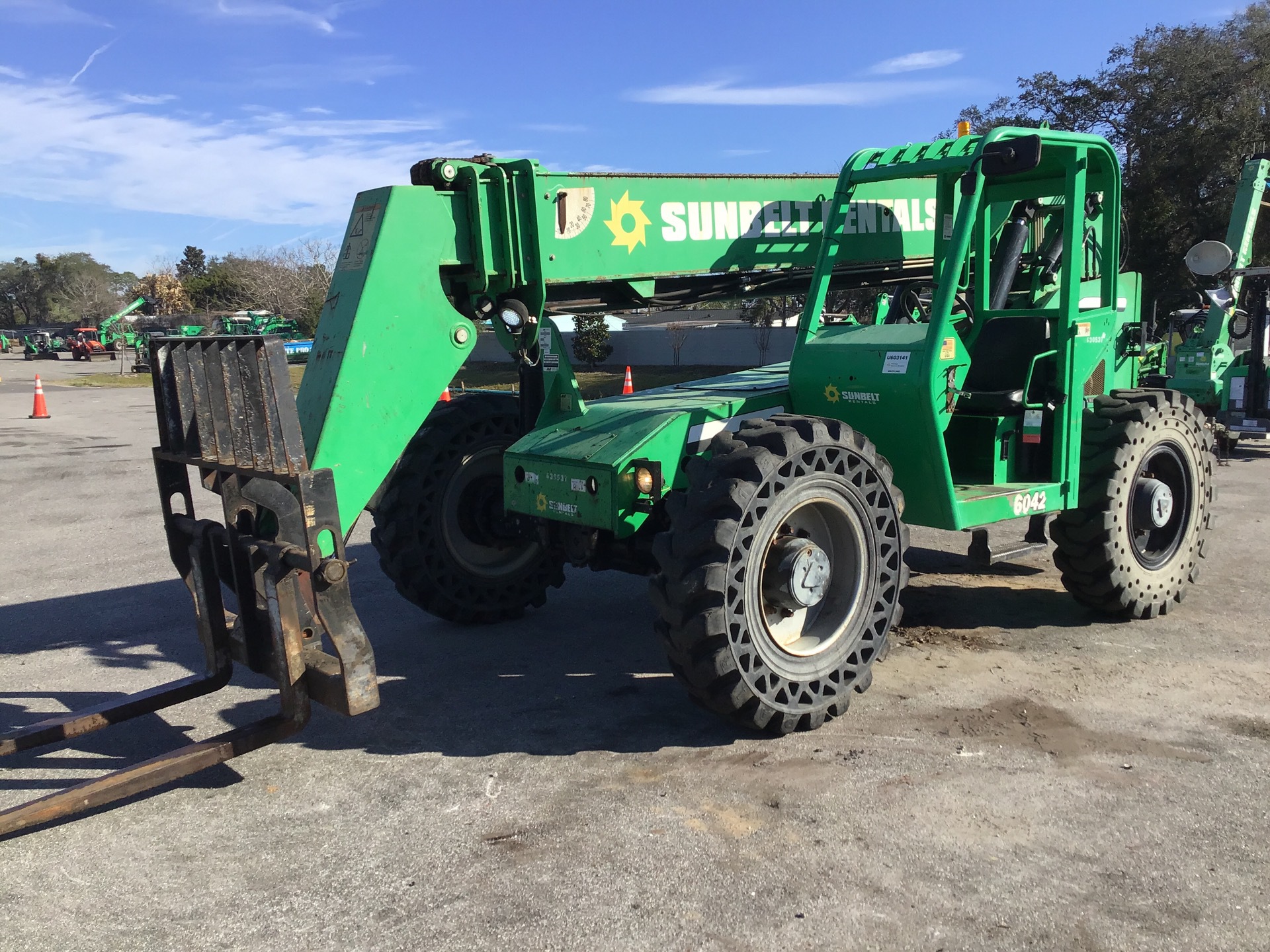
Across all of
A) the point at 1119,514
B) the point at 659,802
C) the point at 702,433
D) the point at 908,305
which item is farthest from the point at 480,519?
the point at 1119,514

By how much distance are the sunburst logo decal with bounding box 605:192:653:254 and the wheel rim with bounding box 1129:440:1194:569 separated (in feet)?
11.1

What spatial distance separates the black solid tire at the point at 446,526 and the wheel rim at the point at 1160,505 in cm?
358

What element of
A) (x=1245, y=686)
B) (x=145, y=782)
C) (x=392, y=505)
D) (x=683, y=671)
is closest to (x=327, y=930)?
(x=145, y=782)

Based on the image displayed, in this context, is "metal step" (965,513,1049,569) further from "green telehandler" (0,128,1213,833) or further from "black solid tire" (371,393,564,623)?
"black solid tire" (371,393,564,623)

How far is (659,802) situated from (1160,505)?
4000mm

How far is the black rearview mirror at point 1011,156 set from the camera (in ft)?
16.9

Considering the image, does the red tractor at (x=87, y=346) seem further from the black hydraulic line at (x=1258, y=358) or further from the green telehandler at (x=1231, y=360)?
the black hydraulic line at (x=1258, y=358)

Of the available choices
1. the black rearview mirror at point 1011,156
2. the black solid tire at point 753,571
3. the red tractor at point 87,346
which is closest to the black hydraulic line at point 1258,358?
the black rearview mirror at point 1011,156

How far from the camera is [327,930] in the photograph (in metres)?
3.40

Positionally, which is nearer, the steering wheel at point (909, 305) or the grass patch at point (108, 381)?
the steering wheel at point (909, 305)

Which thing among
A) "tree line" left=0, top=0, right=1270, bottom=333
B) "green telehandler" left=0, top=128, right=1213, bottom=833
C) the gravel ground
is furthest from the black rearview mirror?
"tree line" left=0, top=0, right=1270, bottom=333

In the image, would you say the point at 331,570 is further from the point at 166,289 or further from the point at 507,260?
the point at 166,289

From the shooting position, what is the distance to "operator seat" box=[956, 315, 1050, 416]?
6051mm

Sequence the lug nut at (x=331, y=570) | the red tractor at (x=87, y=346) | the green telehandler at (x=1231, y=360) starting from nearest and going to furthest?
the lug nut at (x=331, y=570), the green telehandler at (x=1231, y=360), the red tractor at (x=87, y=346)
